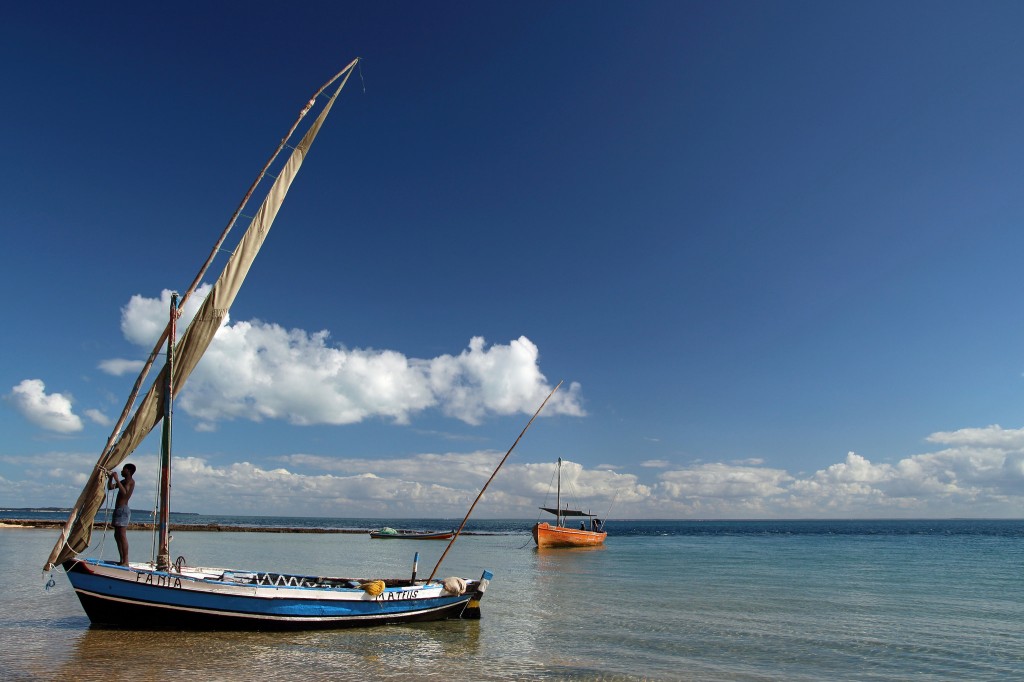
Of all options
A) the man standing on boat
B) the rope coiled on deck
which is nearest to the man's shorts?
the man standing on boat

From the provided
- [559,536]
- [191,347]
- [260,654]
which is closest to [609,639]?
[260,654]

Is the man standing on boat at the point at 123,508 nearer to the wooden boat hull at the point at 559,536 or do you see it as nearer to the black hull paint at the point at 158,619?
the black hull paint at the point at 158,619

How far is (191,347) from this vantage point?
1661cm

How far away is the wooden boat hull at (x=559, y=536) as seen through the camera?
61875 mm

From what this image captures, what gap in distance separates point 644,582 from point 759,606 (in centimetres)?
905

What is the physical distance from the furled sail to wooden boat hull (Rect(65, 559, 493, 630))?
33.5 inches

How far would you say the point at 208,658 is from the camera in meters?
13.9

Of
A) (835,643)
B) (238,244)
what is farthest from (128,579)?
(835,643)

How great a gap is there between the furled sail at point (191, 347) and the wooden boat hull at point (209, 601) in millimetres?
850

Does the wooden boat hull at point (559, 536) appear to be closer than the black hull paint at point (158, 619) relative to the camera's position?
No

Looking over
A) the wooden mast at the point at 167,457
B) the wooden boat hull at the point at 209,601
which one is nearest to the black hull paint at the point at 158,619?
the wooden boat hull at the point at 209,601

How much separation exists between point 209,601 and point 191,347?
6.57m

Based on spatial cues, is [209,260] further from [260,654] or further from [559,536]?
[559,536]

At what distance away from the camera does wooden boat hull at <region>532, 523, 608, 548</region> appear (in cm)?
6188
